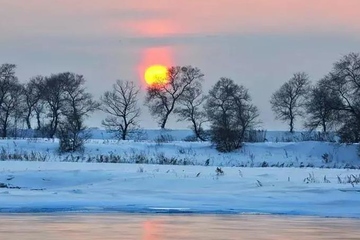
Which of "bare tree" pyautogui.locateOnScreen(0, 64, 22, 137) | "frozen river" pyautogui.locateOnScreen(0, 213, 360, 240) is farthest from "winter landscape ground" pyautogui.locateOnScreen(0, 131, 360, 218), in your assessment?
"bare tree" pyautogui.locateOnScreen(0, 64, 22, 137)

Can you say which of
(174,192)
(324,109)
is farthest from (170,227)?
(324,109)

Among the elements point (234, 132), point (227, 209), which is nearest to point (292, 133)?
point (234, 132)

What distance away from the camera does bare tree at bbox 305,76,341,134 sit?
69.2 m

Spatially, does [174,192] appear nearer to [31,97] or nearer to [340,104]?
[340,104]

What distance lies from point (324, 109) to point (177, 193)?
173 feet

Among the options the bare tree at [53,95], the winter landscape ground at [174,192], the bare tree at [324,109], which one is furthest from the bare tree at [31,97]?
the winter landscape ground at [174,192]

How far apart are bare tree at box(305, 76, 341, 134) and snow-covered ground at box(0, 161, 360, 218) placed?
43.6m

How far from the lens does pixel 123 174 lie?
24109mm

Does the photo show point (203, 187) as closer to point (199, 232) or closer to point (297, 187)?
point (297, 187)

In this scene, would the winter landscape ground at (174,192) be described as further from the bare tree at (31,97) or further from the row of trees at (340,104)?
the bare tree at (31,97)

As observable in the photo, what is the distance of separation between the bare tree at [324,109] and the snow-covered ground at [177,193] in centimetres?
4360

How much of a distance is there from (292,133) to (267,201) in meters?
82.2

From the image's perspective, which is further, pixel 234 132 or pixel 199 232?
pixel 234 132

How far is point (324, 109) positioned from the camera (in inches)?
2805
